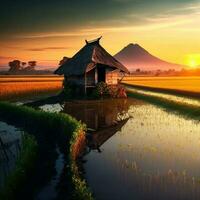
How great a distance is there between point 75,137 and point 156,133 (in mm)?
5466

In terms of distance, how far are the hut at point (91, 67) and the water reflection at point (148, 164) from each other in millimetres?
17634

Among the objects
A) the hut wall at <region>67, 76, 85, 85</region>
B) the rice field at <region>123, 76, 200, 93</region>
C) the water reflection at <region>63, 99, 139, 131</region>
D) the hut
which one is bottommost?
the rice field at <region>123, 76, 200, 93</region>

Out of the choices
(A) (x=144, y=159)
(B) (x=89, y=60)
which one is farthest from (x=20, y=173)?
(B) (x=89, y=60)

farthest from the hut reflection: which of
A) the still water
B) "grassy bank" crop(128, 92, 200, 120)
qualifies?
"grassy bank" crop(128, 92, 200, 120)

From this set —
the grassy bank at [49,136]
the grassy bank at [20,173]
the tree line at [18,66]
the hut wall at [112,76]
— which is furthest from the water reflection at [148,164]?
the tree line at [18,66]

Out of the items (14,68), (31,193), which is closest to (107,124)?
(31,193)

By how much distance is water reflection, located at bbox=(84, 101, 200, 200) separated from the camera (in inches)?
372

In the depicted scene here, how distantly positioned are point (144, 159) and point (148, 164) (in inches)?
24.8

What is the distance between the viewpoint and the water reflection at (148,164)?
9453 mm

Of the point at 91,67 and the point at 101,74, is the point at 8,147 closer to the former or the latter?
the point at 91,67

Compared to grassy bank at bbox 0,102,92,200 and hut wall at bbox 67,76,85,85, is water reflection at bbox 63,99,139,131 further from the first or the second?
hut wall at bbox 67,76,85,85

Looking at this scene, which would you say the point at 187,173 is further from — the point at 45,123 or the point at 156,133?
the point at 45,123

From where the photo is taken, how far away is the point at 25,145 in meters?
12.8

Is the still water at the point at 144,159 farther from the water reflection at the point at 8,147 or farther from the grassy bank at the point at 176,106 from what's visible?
the water reflection at the point at 8,147
